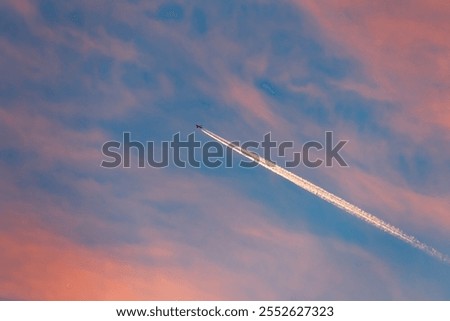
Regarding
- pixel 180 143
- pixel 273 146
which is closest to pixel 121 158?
pixel 180 143
